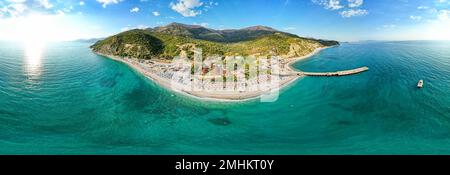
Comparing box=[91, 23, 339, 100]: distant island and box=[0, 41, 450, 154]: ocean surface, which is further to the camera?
box=[91, 23, 339, 100]: distant island

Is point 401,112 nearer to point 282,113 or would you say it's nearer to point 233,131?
point 282,113

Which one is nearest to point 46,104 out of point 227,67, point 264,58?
point 227,67

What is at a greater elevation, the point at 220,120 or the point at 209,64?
the point at 209,64

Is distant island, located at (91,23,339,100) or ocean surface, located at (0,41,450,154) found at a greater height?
distant island, located at (91,23,339,100)

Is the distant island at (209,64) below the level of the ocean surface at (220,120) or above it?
above
